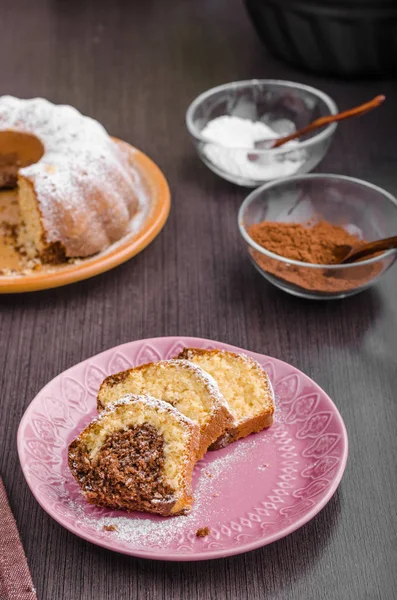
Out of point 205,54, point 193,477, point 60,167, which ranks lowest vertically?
point 205,54

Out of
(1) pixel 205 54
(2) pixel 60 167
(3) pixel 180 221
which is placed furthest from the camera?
(1) pixel 205 54

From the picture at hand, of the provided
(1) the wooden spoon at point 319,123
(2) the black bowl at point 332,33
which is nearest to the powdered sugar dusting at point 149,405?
(1) the wooden spoon at point 319,123

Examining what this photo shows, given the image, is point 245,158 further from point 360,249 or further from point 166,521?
point 166,521

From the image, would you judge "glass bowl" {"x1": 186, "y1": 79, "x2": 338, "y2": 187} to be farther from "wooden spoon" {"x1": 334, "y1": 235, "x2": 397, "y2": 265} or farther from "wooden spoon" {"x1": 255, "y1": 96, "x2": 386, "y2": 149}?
"wooden spoon" {"x1": 334, "y1": 235, "x2": 397, "y2": 265}

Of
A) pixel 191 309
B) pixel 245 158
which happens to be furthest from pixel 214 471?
pixel 245 158

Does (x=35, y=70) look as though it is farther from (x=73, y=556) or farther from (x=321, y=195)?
(x=73, y=556)

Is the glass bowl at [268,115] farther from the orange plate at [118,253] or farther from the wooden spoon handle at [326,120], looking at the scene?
the orange plate at [118,253]

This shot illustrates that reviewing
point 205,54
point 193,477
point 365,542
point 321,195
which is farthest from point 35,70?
point 365,542
